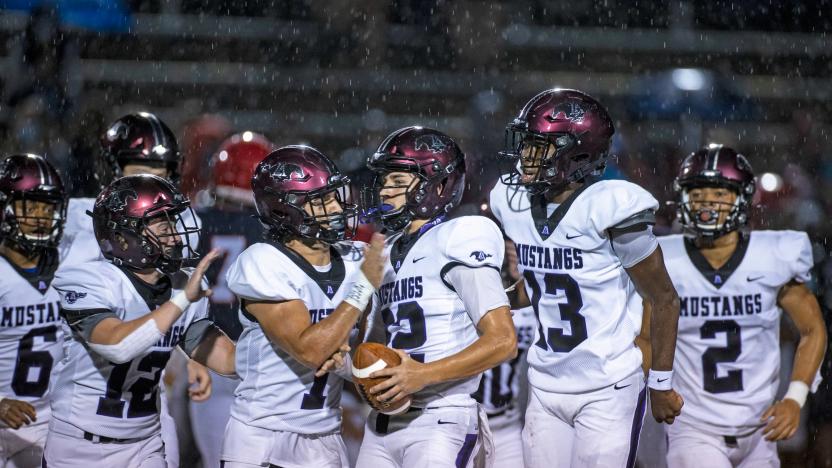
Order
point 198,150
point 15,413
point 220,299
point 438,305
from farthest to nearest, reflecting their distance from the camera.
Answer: point 198,150 < point 220,299 < point 15,413 < point 438,305

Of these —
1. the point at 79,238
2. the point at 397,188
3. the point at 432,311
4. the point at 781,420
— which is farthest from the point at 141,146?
the point at 781,420

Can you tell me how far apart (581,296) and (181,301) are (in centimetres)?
137

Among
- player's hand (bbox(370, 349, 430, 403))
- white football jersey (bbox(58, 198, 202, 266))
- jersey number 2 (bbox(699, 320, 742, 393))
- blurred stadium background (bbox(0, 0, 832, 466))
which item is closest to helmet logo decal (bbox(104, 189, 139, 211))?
white football jersey (bbox(58, 198, 202, 266))

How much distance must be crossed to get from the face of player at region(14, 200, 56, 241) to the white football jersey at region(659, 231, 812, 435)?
8.93 ft

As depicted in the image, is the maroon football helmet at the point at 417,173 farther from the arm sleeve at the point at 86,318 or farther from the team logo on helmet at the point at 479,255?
the arm sleeve at the point at 86,318

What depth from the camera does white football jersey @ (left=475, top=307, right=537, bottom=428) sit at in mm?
4684

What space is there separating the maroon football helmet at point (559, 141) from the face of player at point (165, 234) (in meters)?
1.22

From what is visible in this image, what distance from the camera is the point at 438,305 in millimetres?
3363

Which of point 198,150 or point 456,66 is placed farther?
point 456,66

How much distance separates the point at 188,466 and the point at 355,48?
4994 mm

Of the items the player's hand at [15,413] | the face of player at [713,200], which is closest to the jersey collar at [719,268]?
the face of player at [713,200]

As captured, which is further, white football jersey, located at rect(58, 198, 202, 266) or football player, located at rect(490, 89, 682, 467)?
white football jersey, located at rect(58, 198, 202, 266)

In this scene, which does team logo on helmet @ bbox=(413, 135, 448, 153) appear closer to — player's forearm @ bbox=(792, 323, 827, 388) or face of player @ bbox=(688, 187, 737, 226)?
face of player @ bbox=(688, 187, 737, 226)

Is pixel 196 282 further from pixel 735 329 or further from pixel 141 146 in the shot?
pixel 735 329
